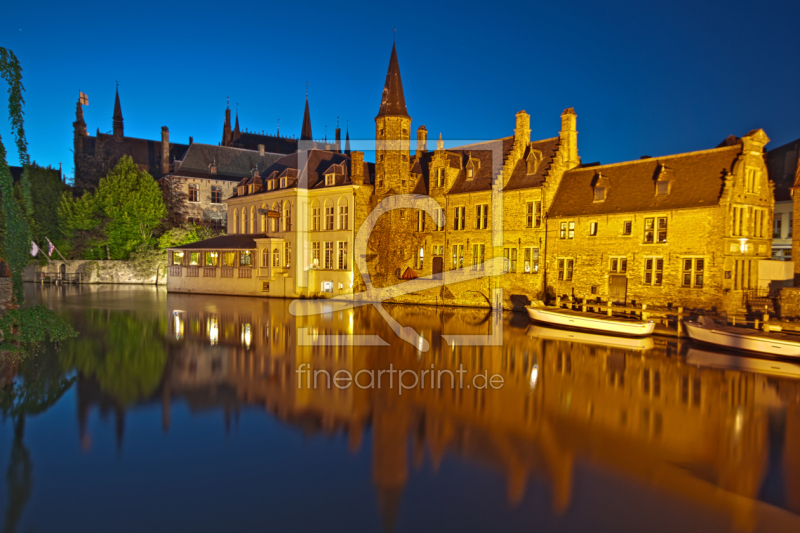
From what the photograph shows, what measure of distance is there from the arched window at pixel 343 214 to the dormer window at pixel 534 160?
14.4 metres

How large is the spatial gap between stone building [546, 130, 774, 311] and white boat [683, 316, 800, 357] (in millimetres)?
3942

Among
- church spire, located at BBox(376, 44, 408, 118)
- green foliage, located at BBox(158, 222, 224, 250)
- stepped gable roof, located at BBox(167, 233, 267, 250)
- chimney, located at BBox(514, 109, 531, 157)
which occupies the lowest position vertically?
stepped gable roof, located at BBox(167, 233, 267, 250)

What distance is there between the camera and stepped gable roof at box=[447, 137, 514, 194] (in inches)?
1412

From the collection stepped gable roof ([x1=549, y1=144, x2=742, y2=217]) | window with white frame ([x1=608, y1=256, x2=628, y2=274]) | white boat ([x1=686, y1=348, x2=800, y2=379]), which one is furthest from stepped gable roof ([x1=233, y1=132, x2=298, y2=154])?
white boat ([x1=686, y1=348, x2=800, y2=379])

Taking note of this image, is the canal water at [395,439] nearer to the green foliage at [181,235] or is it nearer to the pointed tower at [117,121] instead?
the green foliage at [181,235]

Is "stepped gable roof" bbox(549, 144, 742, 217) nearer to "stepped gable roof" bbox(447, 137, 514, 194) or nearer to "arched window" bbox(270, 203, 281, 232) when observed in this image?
"stepped gable roof" bbox(447, 137, 514, 194)

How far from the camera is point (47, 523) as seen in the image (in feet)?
26.4

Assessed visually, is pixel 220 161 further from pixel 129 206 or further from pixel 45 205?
pixel 45 205

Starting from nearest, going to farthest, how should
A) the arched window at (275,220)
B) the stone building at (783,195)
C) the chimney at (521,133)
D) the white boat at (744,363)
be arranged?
the white boat at (744,363) < the chimney at (521,133) < the stone building at (783,195) < the arched window at (275,220)

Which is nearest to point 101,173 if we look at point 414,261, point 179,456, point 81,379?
point 414,261

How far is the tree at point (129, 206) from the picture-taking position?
2208 inches

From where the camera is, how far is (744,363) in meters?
20.0

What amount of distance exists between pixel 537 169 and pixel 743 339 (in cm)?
1647

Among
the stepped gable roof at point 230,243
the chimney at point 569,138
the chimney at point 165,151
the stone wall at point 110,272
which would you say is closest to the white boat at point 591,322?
the chimney at point 569,138
